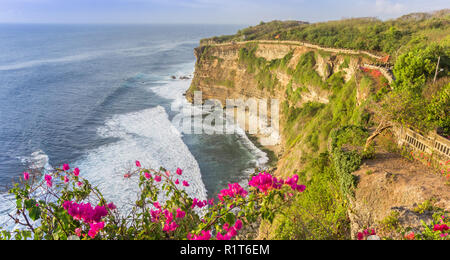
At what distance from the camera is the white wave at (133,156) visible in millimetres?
23961

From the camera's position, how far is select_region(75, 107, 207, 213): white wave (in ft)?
78.6

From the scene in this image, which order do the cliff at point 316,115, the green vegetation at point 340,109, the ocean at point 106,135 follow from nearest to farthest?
the cliff at point 316,115
the green vegetation at point 340,109
the ocean at point 106,135

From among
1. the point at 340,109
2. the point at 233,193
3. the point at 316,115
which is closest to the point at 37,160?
the point at 233,193

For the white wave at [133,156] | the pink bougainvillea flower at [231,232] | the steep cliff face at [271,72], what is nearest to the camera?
the pink bougainvillea flower at [231,232]

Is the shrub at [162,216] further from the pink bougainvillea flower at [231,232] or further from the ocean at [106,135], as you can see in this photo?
the ocean at [106,135]

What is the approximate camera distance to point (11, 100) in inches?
1818

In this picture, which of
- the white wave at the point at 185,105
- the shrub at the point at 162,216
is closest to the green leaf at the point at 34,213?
the shrub at the point at 162,216

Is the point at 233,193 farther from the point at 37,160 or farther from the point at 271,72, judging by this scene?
the point at 271,72

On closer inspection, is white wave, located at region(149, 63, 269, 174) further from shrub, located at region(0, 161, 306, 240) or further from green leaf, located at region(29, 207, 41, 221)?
green leaf, located at region(29, 207, 41, 221)

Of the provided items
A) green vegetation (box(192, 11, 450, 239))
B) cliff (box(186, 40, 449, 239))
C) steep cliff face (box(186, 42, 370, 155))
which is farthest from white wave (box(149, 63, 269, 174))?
green vegetation (box(192, 11, 450, 239))

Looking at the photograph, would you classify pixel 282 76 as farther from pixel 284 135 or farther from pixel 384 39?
pixel 384 39

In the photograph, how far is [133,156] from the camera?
29.7 metres

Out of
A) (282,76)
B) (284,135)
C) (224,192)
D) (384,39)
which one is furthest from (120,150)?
(384,39)

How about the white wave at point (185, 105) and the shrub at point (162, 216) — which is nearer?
the shrub at point (162, 216)
